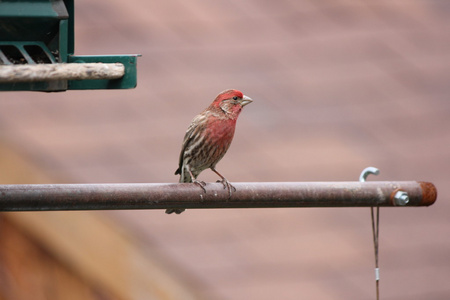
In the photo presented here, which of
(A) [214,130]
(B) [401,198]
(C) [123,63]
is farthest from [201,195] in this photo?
(A) [214,130]

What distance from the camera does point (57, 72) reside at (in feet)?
11.1

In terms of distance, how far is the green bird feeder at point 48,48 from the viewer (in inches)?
144

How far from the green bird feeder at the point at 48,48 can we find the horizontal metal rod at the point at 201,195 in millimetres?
445

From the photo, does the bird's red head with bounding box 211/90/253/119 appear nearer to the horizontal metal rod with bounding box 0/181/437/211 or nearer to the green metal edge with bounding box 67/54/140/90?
the horizontal metal rod with bounding box 0/181/437/211

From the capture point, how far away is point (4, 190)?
3.60 metres

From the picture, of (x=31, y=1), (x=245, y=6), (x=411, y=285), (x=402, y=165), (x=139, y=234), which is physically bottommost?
(x=411, y=285)

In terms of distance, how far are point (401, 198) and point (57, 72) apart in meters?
1.67

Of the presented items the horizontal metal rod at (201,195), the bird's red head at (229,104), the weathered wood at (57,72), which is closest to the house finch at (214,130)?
the bird's red head at (229,104)

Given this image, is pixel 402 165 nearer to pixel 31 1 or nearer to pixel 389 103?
pixel 389 103

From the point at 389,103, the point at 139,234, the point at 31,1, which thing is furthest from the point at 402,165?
the point at 31,1

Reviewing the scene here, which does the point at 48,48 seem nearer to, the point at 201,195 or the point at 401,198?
the point at 201,195

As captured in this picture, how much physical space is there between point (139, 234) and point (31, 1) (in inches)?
134

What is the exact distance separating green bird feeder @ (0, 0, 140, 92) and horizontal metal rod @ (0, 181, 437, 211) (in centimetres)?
44

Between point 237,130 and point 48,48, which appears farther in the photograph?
point 237,130
